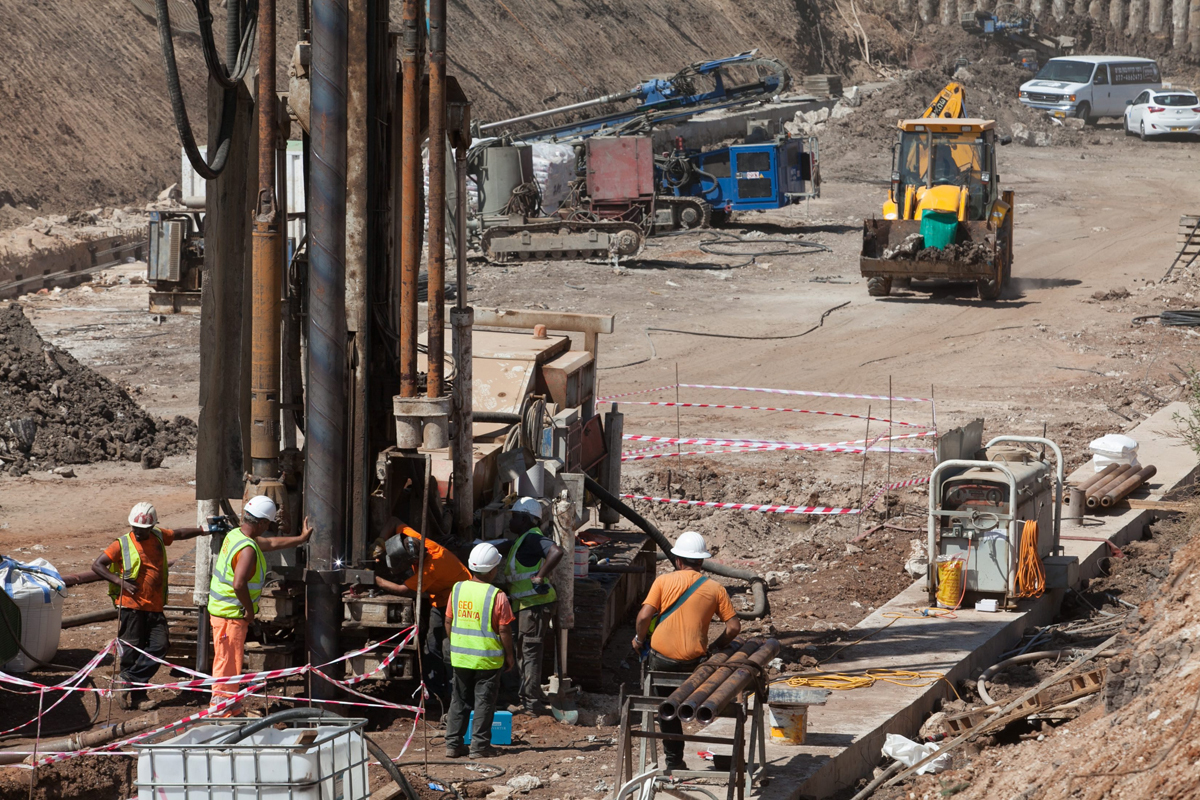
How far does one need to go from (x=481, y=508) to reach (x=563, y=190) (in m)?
21.3

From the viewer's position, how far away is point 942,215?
24.1 metres

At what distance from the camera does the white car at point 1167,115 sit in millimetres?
44000

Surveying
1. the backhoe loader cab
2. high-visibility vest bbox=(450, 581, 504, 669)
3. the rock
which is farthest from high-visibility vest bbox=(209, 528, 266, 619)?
the backhoe loader cab

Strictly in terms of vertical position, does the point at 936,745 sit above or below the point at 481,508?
below

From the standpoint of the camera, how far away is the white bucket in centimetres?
799

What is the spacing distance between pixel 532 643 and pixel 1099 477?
7135 millimetres

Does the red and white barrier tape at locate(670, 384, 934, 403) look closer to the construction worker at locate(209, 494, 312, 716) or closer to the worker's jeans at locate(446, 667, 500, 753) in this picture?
the worker's jeans at locate(446, 667, 500, 753)

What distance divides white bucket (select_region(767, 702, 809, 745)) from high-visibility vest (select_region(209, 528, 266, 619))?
306 cm

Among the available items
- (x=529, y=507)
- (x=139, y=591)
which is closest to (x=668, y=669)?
(x=529, y=507)

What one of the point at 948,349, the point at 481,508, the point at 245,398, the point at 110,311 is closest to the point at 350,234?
the point at 245,398

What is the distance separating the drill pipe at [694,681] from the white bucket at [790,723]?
18.5 inches

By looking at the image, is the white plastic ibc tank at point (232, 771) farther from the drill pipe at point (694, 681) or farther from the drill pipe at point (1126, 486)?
the drill pipe at point (1126, 486)

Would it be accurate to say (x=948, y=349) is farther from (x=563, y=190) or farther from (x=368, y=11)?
A: (x=368, y=11)

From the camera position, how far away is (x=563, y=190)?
30.4m
